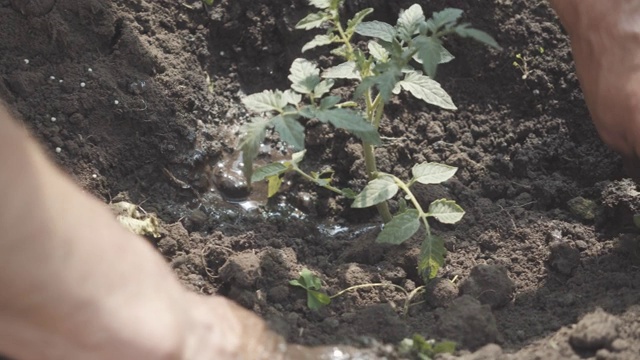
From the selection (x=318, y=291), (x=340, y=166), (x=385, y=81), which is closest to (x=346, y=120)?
(x=385, y=81)

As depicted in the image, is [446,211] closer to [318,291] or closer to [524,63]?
[318,291]

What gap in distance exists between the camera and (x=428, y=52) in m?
1.82

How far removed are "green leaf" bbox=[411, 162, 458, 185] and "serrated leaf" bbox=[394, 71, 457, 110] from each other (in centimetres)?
17

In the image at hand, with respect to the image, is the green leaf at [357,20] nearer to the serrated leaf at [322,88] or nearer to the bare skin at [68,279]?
the serrated leaf at [322,88]

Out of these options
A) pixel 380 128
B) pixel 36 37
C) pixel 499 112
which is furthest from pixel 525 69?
pixel 36 37

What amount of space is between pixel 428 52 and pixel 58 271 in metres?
0.91

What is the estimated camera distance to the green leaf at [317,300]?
208 cm

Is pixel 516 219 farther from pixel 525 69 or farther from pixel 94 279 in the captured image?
pixel 94 279

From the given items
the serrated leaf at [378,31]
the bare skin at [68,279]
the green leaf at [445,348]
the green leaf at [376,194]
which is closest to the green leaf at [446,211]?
the green leaf at [376,194]

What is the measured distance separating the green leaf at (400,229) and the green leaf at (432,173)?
0.12 meters

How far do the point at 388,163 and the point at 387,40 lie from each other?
547 millimetres

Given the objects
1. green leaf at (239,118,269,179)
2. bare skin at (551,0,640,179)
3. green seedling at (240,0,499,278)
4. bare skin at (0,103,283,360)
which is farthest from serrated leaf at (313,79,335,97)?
bare skin at (551,0,640,179)

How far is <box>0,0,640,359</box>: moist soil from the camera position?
6.82 ft

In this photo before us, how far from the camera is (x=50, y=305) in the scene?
1.54 metres
